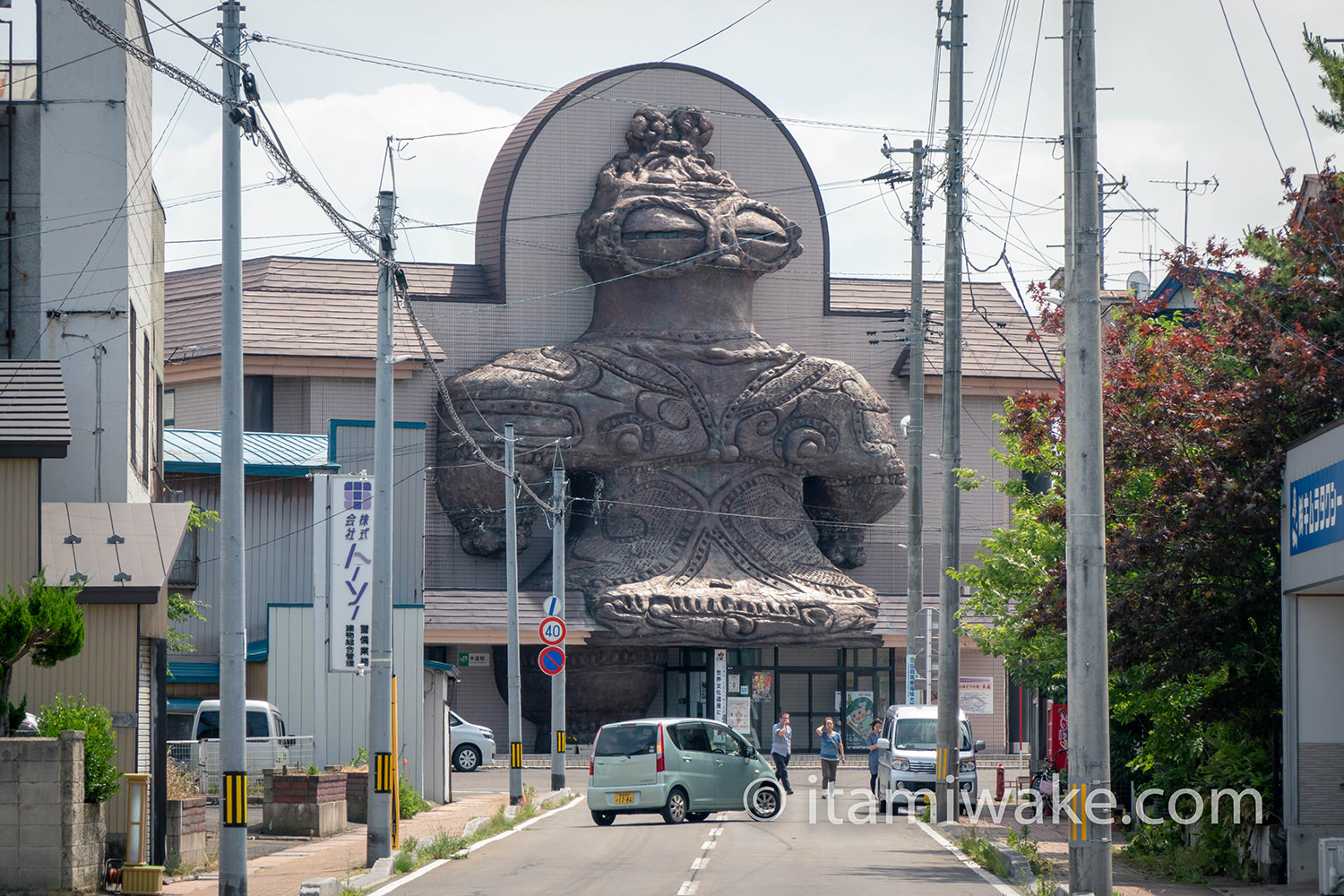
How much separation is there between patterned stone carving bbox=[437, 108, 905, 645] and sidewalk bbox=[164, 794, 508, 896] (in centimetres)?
1668

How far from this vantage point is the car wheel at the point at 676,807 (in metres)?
24.8

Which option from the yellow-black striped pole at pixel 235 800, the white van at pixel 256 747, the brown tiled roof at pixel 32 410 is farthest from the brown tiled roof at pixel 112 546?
the white van at pixel 256 747

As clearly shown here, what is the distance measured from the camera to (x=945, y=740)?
2581 cm

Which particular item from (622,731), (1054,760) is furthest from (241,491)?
(1054,760)

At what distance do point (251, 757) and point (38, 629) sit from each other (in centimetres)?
1067

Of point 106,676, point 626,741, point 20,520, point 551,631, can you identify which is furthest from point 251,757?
point 20,520

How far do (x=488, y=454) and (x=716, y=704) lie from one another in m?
9.66

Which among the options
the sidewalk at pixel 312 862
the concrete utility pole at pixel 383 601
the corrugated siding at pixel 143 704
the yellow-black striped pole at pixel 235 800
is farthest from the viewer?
the concrete utility pole at pixel 383 601

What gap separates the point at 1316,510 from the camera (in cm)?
1662

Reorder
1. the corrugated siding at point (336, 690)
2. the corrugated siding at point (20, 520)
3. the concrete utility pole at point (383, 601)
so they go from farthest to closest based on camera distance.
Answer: the corrugated siding at point (336, 690)
the concrete utility pole at point (383, 601)
the corrugated siding at point (20, 520)

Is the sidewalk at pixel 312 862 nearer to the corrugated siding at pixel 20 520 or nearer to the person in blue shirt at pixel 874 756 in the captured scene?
the corrugated siding at pixel 20 520

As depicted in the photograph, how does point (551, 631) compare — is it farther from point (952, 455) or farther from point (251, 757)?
point (952, 455)

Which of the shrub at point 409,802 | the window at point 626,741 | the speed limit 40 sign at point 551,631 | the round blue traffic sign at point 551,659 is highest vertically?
the speed limit 40 sign at point 551,631

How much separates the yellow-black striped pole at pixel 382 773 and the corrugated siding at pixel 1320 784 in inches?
389
